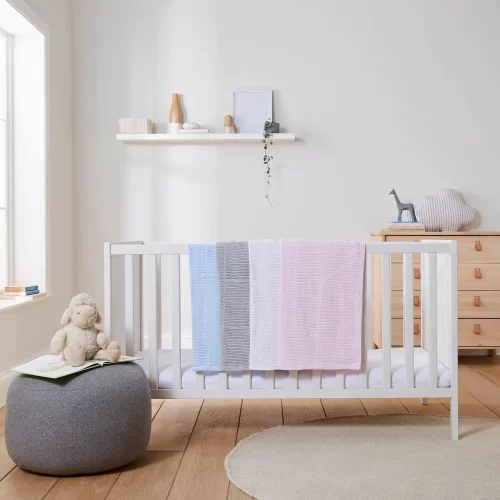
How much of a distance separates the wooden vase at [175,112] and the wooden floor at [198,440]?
168cm

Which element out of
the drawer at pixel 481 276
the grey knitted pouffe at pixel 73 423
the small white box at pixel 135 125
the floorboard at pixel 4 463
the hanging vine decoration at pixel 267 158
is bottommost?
the floorboard at pixel 4 463

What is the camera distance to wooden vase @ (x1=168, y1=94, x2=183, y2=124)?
376cm

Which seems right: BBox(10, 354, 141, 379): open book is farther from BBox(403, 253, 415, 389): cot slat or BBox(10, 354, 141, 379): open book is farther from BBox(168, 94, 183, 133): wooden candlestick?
BBox(168, 94, 183, 133): wooden candlestick

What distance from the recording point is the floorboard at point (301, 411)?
2537mm

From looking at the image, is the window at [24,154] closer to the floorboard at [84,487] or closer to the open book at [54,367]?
the open book at [54,367]

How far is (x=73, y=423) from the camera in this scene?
183cm

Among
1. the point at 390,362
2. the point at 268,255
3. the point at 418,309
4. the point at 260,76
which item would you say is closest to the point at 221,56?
the point at 260,76

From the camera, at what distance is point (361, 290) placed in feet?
6.99

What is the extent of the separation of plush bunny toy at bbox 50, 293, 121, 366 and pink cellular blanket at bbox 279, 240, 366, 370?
0.55 m

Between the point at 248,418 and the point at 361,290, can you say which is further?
the point at 248,418

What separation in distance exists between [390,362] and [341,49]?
2.27 metres

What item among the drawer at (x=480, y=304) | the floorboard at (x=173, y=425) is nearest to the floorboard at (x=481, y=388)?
the drawer at (x=480, y=304)

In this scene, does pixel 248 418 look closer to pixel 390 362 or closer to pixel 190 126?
pixel 390 362

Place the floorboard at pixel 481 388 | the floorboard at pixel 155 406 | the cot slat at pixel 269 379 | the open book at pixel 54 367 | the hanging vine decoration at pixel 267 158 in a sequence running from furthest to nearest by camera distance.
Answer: the hanging vine decoration at pixel 267 158
the floorboard at pixel 481 388
the floorboard at pixel 155 406
the cot slat at pixel 269 379
the open book at pixel 54 367
